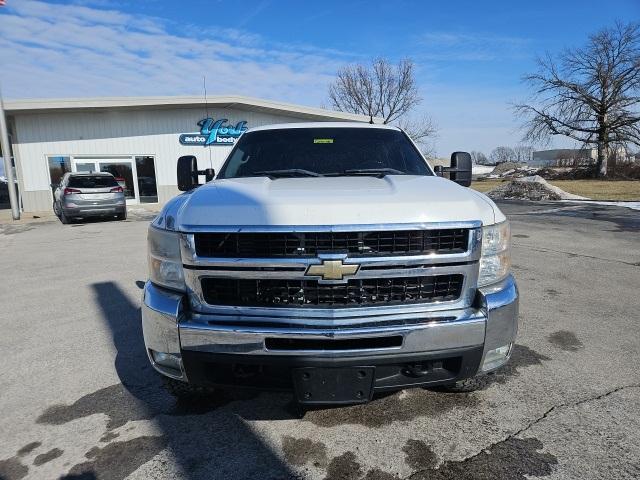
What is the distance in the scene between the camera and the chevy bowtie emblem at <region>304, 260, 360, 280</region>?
2166 mm

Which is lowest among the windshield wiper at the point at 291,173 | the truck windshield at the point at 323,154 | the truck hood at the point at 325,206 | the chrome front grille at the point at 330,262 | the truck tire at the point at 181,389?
the truck tire at the point at 181,389

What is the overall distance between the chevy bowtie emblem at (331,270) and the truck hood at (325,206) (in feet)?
0.68

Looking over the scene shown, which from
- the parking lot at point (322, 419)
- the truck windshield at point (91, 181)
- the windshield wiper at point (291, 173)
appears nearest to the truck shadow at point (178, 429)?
the parking lot at point (322, 419)

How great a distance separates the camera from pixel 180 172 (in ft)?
12.9

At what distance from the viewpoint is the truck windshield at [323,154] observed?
3486 mm

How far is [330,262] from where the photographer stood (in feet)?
7.11

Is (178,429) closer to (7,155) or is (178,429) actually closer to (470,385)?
(470,385)

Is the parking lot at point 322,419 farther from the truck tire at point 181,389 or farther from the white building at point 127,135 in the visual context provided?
the white building at point 127,135

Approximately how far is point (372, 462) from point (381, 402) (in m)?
0.59

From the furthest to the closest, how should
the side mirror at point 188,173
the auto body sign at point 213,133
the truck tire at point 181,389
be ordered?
the auto body sign at point 213,133
the side mirror at point 188,173
the truck tire at point 181,389

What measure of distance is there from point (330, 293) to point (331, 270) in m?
0.14

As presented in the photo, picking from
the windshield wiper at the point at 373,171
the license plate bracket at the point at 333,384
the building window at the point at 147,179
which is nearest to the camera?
the license plate bracket at the point at 333,384

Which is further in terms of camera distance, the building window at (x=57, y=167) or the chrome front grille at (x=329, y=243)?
the building window at (x=57, y=167)

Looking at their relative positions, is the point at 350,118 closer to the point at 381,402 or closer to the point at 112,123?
the point at 112,123
